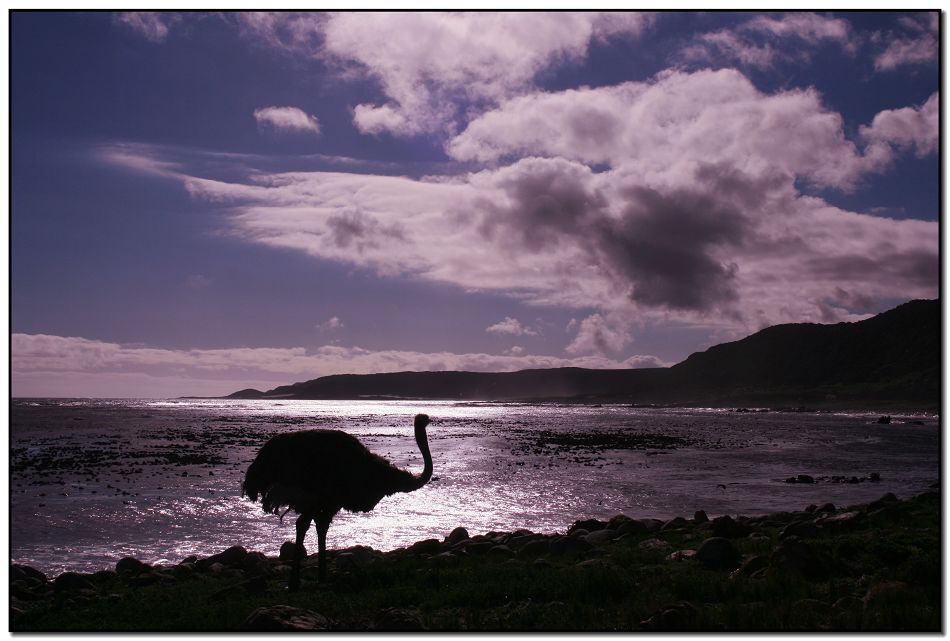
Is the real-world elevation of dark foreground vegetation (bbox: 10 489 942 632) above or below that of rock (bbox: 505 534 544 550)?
above

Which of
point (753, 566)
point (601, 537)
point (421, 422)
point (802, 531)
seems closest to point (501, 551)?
point (601, 537)

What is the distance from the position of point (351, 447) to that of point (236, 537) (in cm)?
853

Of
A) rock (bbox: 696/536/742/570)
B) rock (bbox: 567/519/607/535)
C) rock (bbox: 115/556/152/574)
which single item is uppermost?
rock (bbox: 696/536/742/570)

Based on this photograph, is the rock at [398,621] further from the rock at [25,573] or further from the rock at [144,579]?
the rock at [25,573]

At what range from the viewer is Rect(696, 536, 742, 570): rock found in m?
11.8

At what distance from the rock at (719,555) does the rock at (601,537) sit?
3589 mm

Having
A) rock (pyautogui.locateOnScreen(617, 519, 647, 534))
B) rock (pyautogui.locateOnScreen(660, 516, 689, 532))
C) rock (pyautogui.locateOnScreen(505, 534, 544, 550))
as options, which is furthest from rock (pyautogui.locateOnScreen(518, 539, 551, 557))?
rock (pyautogui.locateOnScreen(660, 516, 689, 532))

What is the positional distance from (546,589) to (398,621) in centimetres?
233

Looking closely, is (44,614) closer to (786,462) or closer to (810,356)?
(786,462)

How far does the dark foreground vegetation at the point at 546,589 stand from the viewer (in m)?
8.38

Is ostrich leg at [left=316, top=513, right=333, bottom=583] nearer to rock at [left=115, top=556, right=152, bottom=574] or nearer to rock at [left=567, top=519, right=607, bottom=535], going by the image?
rock at [left=115, top=556, right=152, bottom=574]

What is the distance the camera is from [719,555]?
11945 millimetres

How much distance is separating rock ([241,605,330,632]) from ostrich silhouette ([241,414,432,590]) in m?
3.02

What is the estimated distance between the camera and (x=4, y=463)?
934 centimetres
